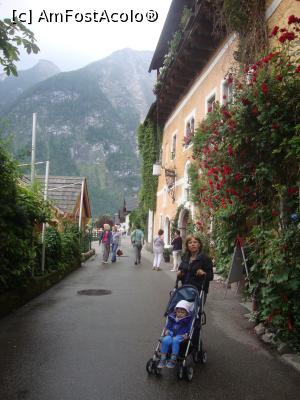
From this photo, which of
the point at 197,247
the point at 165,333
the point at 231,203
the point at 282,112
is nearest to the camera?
the point at 165,333

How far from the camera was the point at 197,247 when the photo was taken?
5734 millimetres

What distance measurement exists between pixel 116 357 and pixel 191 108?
13.2 m

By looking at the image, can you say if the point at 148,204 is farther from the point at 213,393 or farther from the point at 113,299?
the point at 213,393

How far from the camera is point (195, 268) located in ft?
18.2

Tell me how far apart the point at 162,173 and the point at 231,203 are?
15424mm

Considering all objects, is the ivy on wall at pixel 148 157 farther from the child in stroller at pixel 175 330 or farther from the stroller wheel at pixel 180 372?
the stroller wheel at pixel 180 372

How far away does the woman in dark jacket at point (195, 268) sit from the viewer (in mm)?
5496

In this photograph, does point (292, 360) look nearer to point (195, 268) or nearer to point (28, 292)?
point (195, 268)

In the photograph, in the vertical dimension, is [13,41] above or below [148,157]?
below

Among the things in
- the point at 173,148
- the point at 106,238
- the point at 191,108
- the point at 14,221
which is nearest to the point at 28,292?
the point at 14,221

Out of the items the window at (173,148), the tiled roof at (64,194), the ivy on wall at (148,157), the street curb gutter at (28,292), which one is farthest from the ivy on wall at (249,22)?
the ivy on wall at (148,157)

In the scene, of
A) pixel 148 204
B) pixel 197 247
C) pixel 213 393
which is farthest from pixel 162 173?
pixel 213 393

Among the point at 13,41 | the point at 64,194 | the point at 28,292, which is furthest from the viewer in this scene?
the point at 64,194

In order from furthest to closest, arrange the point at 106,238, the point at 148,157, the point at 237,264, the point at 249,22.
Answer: the point at 148,157, the point at 106,238, the point at 249,22, the point at 237,264
